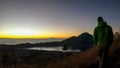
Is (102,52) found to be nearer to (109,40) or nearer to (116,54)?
(109,40)

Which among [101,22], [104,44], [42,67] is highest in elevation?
[101,22]

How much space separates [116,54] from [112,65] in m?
2.45

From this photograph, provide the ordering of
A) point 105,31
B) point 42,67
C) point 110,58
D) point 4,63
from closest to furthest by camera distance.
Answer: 1. point 105,31
2. point 110,58
3. point 42,67
4. point 4,63

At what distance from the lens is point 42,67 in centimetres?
1917

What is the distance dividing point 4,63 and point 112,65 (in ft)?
42.7

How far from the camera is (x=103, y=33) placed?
11.6 metres

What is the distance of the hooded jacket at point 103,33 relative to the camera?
11500 mm

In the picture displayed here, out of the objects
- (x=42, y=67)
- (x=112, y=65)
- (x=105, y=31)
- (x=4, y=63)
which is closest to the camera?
(x=105, y=31)

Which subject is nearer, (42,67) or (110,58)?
(110,58)

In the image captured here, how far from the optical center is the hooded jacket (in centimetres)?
1150

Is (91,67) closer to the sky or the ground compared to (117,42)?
closer to the ground

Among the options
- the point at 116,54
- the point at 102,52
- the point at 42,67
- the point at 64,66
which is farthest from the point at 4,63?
the point at 102,52

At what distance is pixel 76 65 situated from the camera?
16453mm

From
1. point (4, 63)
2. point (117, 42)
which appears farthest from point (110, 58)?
point (4, 63)
